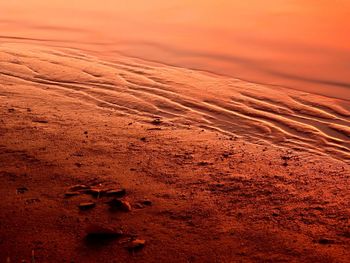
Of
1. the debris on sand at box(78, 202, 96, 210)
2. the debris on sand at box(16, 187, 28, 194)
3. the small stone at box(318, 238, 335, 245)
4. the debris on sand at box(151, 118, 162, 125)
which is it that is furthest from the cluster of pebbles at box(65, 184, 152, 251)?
the debris on sand at box(151, 118, 162, 125)

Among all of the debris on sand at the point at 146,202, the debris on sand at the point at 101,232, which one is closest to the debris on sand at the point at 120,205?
the debris on sand at the point at 146,202

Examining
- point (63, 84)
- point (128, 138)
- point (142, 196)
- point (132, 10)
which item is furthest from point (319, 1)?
point (142, 196)

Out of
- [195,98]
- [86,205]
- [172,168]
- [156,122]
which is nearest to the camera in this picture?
[86,205]

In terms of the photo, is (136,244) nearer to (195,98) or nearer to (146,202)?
(146,202)

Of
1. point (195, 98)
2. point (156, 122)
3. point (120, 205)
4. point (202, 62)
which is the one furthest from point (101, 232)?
point (202, 62)

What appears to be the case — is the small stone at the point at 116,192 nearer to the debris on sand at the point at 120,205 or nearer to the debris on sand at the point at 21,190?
the debris on sand at the point at 120,205

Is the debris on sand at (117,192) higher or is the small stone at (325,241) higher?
the debris on sand at (117,192)
